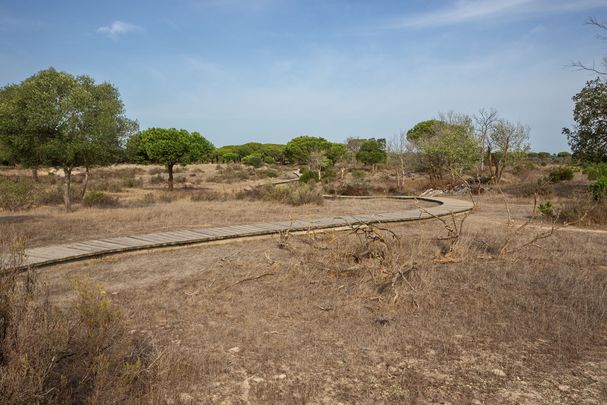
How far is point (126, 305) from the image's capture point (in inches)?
221

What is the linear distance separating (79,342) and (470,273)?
5878 millimetres

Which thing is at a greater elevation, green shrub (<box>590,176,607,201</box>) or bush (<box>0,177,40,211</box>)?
green shrub (<box>590,176,607,201</box>)

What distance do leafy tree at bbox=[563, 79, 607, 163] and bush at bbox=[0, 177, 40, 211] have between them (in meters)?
23.7

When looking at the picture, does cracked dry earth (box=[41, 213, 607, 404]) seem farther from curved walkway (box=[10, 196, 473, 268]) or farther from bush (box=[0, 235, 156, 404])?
bush (box=[0, 235, 156, 404])

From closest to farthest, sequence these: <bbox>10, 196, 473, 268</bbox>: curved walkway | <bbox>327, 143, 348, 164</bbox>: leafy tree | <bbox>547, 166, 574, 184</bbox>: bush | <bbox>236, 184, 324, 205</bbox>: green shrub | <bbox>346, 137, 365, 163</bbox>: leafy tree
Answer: <bbox>10, 196, 473, 268</bbox>: curved walkway
<bbox>236, 184, 324, 205</bbox>: green shrub
<bbox>547, 166, 574, 184</bbox>: bush
<bbox>327, 143, 348, 164</bbox>: leafy tree
<bbox>346, 137, 365, 163</bbox>: leafy tree

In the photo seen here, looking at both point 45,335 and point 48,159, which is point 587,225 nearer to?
point 45,335

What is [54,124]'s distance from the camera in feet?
47.6

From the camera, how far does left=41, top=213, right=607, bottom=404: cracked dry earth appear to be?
3615 mm

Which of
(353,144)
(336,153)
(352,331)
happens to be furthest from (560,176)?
(353,144)

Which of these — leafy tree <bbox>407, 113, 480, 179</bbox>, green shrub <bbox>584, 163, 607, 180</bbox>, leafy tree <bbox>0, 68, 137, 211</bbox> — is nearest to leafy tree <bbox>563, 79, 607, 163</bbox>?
green shrub <bbox>584, 163, 607, 180</bbox>

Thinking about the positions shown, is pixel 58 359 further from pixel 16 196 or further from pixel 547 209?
pixel 16 196

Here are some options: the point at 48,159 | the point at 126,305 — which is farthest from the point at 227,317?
the point at 48,159

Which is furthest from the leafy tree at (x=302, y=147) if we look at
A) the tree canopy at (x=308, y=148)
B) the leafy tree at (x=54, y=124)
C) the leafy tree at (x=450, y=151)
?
the leafy tree at (x=54, y=124)

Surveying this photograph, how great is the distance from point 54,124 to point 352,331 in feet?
45.7
